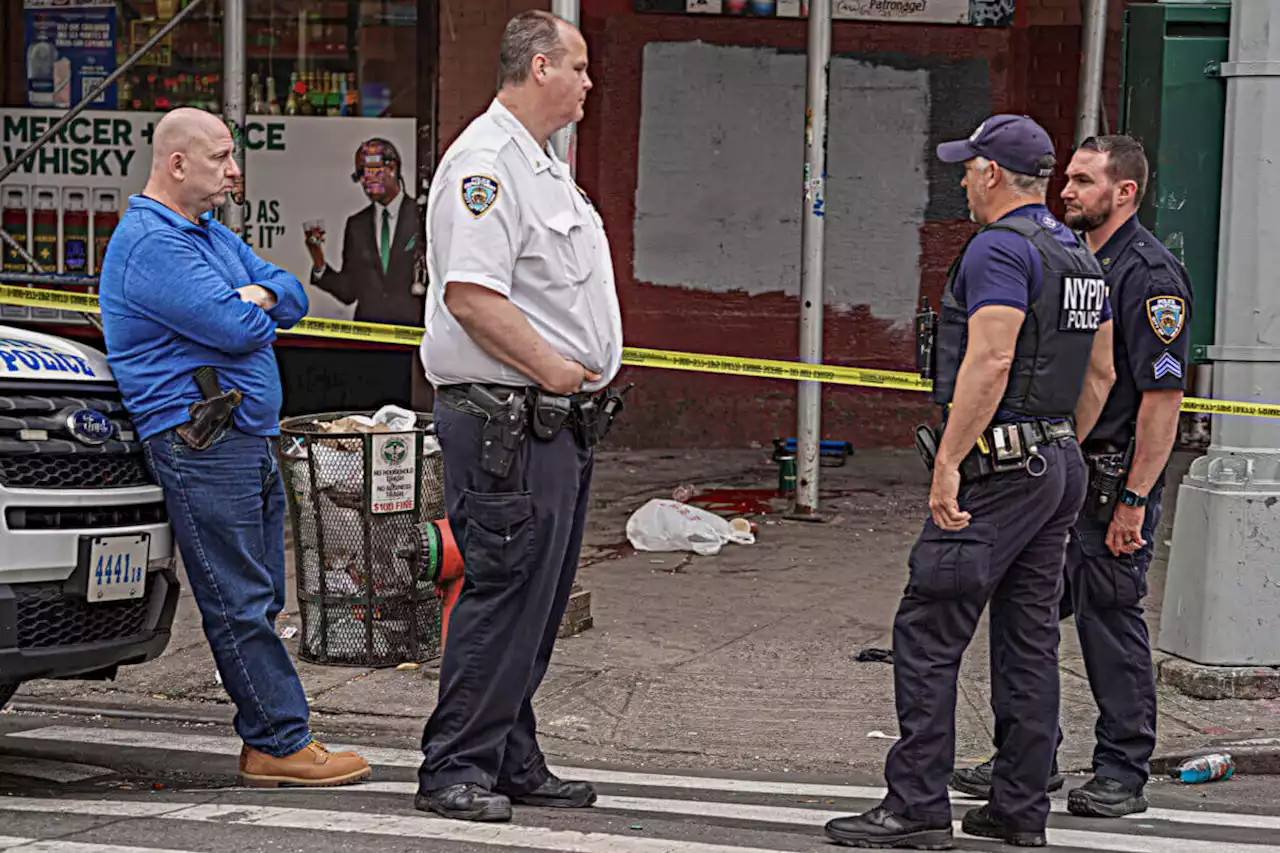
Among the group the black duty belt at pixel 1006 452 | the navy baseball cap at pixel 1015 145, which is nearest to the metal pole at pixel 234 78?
the navy baseball cap at pixel 1015 145

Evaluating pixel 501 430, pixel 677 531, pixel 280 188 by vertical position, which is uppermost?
pixel 280 188

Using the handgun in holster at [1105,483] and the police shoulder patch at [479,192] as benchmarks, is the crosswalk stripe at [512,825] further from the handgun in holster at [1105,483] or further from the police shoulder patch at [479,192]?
the police shoulder patch at [479,192]

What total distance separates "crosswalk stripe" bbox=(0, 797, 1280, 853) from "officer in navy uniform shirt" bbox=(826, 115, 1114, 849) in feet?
1.05

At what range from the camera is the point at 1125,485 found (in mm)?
5598

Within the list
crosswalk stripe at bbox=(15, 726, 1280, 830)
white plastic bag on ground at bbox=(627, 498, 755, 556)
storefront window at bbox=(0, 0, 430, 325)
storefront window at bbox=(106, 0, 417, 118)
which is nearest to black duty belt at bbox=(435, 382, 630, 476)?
crosswalk stripe at bbox=(15, 726, 1280, 830)

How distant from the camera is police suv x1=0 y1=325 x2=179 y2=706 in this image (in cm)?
497

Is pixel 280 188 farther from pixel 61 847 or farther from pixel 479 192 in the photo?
pixel 61 847

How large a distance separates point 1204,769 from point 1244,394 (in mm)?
1676

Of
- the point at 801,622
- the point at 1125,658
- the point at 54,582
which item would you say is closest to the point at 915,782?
the point at 1125,658

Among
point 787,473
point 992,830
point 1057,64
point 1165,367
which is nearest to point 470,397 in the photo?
point 992,830

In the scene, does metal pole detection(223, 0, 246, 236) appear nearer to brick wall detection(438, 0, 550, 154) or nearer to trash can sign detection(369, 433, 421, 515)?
brick wall detection(438, 0, 550, 154)

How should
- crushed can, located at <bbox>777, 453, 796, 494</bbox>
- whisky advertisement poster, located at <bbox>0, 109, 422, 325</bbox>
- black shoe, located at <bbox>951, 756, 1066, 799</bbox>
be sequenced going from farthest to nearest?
whisky advertisement poster, located at <bbox>0, 109, 422, 325</bbox>, crushed can, located at <bbox>777, 453, 796, 494</bbox>, black shoe, located at <bbox>951, 756, 1066, 799</bbox>

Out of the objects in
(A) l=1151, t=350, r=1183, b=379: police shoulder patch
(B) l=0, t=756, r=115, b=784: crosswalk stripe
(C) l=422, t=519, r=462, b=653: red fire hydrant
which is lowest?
(B) l=0, t=756, r=115, b=784: crosswalk stripe

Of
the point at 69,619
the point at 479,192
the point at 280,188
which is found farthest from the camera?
the point at 280,188
